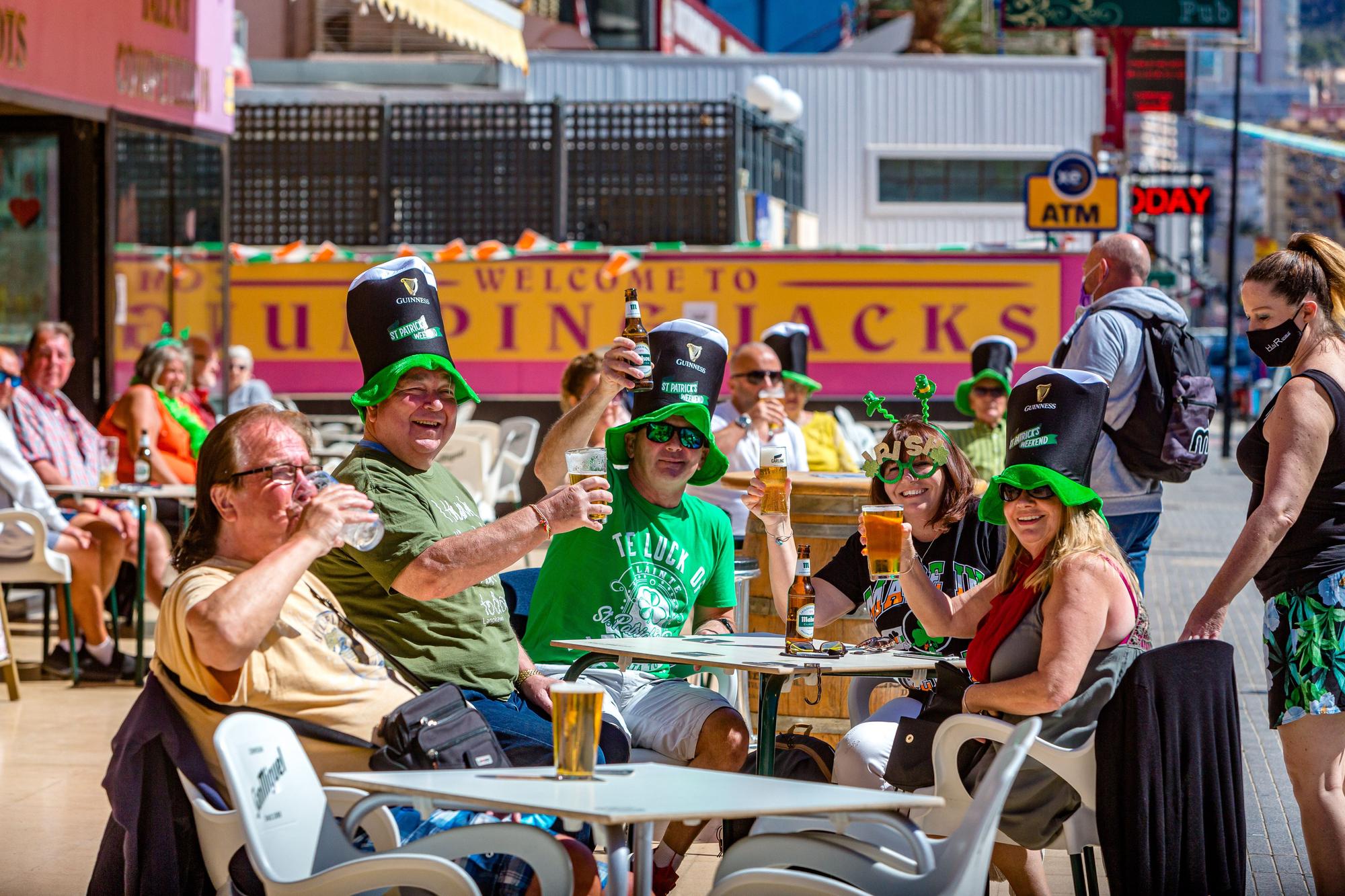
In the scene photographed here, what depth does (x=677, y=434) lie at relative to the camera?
4.72m

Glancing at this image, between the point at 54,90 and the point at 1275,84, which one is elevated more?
the point at 1275,84

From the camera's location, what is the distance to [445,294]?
15812 mm

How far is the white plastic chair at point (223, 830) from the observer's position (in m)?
3.07

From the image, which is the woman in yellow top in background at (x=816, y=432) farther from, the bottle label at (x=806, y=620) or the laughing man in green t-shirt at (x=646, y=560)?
the bottle label at (x=806, y=620)

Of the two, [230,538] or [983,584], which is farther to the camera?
[983,584]

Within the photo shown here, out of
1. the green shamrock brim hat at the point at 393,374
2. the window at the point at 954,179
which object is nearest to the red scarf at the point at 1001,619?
the green shamrock brim hat at the point at 393,374

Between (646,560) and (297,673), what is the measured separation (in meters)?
1.48

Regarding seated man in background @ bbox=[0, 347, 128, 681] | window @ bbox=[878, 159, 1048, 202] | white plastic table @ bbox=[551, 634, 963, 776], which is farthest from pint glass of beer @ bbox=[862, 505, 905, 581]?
window @ bbox=[878, 159, 1048, 202]

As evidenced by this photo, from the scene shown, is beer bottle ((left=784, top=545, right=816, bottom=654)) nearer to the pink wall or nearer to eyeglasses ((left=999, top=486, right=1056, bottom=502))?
eyeglasses ((left=999, top=486, right=1056, bottom=502))

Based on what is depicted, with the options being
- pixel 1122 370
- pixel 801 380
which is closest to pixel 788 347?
pixel 801 380

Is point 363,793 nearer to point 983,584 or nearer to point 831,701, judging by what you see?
point 983,584

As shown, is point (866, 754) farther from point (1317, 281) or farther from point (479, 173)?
point (479, 173)

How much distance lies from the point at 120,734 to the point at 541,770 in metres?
0.80

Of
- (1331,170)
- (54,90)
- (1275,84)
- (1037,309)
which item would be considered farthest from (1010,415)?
(1275,84)
